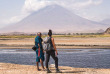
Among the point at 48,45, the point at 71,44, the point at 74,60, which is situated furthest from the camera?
the point at 71,44

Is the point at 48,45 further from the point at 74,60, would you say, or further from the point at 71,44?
the point at 71,44

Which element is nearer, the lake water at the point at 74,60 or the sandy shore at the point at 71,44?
the lake water at the point at 74,60

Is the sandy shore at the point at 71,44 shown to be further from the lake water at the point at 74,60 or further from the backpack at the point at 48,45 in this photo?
the backpack at the point at 48,45

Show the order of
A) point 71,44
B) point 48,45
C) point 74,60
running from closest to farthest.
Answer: point 48,45
point 74,60
point 71,44

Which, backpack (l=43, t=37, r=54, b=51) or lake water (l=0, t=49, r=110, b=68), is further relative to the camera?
lake water (l=0, t=49, r=110, b=68)

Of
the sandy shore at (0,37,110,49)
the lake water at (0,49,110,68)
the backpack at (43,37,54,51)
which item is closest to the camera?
the backpack at (43,37,54,51)

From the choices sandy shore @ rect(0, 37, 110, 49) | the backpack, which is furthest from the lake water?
sandy shore @ rect(0, 37, 110, 49)

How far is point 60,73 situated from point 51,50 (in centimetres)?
140

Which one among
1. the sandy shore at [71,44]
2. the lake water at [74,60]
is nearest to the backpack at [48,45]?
the lake water at [74,60]

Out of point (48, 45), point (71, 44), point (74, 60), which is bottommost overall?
point (71, 44)

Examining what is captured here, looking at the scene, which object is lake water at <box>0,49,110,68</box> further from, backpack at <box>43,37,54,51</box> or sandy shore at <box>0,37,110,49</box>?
sandy shore at <box>0,37,110,49</box>

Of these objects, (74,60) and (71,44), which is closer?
(74,60)

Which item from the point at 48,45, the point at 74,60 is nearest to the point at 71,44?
the point at 74,60

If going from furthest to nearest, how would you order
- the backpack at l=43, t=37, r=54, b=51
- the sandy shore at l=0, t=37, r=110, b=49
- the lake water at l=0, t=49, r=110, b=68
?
the sandy shore at l=0, t=37, r=110, b=49 → the lake water at l=0, t=49, r=110, b=68 → the backpack at l=43, t=37, r=54, b=51
